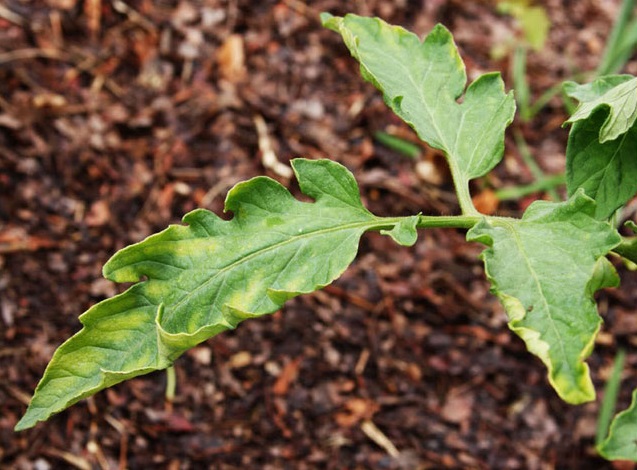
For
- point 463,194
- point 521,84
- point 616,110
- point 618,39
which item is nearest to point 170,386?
point 463,194

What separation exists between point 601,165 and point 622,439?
21.1 inches

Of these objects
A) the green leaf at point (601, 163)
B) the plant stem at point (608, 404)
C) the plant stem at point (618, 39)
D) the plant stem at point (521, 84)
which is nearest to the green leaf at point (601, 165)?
the green leaf at point (601, 163)

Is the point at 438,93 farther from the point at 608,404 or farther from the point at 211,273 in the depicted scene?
the point at 608,404

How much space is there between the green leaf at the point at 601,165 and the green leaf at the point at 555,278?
16 centimetres

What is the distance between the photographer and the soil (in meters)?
2.30

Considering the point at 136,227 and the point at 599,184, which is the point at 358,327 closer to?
the point at 136,227

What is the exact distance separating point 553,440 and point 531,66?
1850 mm

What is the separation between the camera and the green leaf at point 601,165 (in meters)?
1.41

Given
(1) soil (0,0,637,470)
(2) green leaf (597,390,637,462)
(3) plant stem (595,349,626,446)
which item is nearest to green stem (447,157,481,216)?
(2) green leaf (597,390,637,462)

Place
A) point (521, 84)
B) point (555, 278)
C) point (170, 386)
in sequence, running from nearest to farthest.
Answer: point (555, 278) < point (170, 386) < point (521, 84)

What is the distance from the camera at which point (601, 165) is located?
1426mm

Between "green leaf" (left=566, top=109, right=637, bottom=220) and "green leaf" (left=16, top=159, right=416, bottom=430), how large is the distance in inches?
15.8

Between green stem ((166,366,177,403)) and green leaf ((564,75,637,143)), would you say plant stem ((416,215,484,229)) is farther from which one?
green stem ((166,366,177,403))

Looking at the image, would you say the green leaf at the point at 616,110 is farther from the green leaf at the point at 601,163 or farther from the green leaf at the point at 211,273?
the green leaf at the point at 211,273
